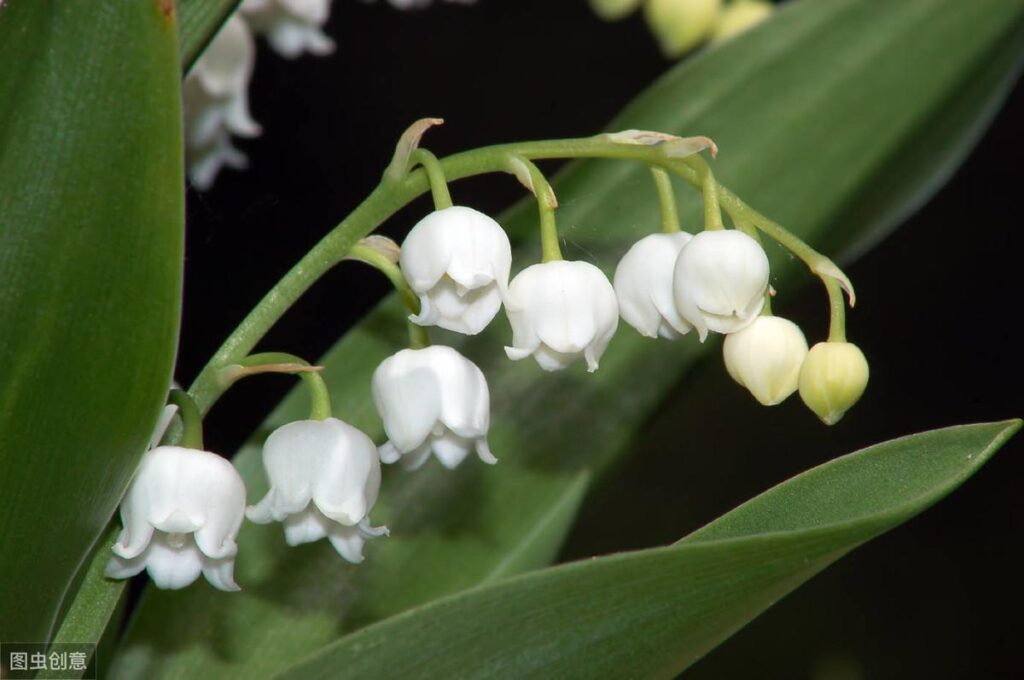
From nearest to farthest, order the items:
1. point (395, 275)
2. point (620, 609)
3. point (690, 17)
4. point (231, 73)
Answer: point (620, 609) → point (395, 275) → point (231, 73) → point (690, 17)

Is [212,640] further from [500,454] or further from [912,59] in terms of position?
[912,59]

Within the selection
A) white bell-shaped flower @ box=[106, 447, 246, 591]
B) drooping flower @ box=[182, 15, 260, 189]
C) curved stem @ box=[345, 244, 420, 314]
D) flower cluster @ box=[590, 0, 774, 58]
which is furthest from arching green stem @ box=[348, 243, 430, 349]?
flower cluster @ box=[590, 0, 774, 58]

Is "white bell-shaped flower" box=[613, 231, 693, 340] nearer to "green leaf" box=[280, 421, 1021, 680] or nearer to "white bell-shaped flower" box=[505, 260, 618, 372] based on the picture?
"white bell-shaped flower" box=[505, 260, 618, 372]

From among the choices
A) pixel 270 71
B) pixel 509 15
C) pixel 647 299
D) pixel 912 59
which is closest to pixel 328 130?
pixel 270 71

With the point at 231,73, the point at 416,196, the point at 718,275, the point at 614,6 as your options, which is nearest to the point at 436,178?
the point at 416,196

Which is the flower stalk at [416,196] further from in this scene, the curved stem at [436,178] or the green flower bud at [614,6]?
A: the green flower bud at [614,6]

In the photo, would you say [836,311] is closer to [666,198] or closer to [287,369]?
[666,198]

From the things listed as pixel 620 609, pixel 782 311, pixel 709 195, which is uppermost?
pixel 709 195
